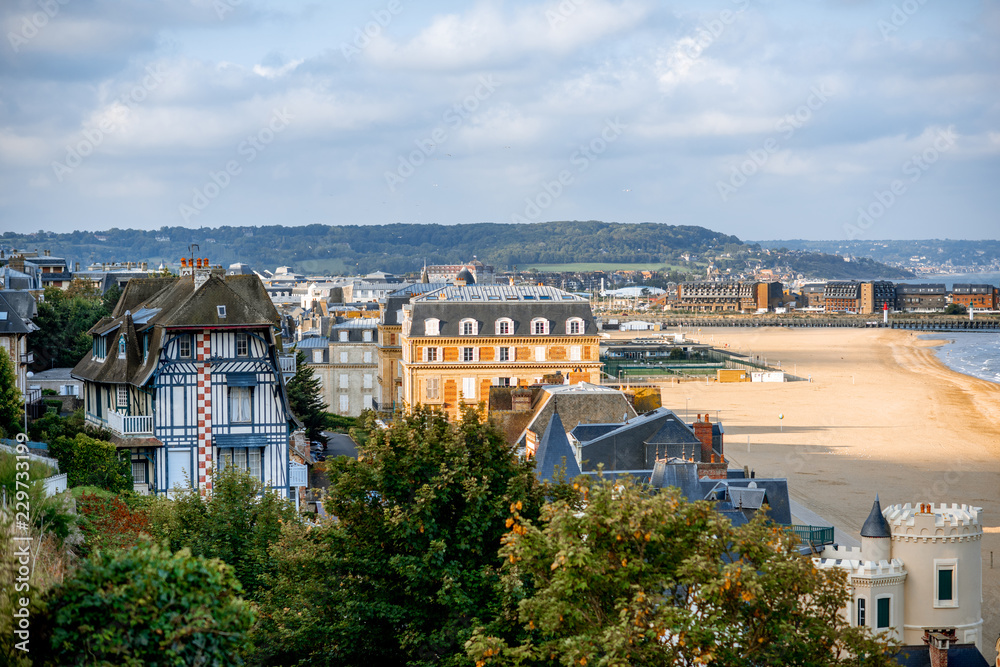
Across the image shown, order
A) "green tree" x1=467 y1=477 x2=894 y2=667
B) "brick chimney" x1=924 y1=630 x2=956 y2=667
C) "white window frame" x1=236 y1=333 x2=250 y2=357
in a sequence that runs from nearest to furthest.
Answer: "green tree" x1=467 y1=477 x2=894 y2=667, "brick chimney" x1=924 y1=630 x2=956 y2=667, "white window frame" x1=236 y1=333 x2=250 y2=357

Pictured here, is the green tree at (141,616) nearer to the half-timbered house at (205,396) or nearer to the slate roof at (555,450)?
the slate roof at (555,450)

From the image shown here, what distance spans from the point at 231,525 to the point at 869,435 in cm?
4609

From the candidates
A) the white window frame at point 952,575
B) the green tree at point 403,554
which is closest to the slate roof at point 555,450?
the white window frame at point 952,575

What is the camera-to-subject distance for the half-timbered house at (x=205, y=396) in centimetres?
2444

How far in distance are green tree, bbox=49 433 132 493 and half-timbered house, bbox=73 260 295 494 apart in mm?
723

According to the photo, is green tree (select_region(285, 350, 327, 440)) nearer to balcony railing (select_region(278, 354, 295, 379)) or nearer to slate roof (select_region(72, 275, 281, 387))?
balcony railing (select_region(278, 354, 295, 379))

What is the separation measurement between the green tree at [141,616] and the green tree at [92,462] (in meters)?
15.1

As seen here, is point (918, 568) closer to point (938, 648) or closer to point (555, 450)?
point (938, 648)

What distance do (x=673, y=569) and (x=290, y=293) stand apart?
166 m

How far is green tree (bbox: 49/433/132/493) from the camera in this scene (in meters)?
22.8

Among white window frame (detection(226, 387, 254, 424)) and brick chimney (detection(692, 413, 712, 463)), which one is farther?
brick chimney (detection(692, 413, 712, 463))

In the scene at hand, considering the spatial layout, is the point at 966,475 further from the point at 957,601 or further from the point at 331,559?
the point at 331,559

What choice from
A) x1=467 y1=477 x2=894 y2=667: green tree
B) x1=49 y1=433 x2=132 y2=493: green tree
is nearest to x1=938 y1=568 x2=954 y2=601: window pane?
x1=467 y1=477 x2=894 y2=667: green tree

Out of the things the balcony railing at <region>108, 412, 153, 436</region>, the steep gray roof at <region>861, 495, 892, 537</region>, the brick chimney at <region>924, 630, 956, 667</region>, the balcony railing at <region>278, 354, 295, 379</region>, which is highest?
the balcony railing at <region>278, 354, 295, 379</region>
